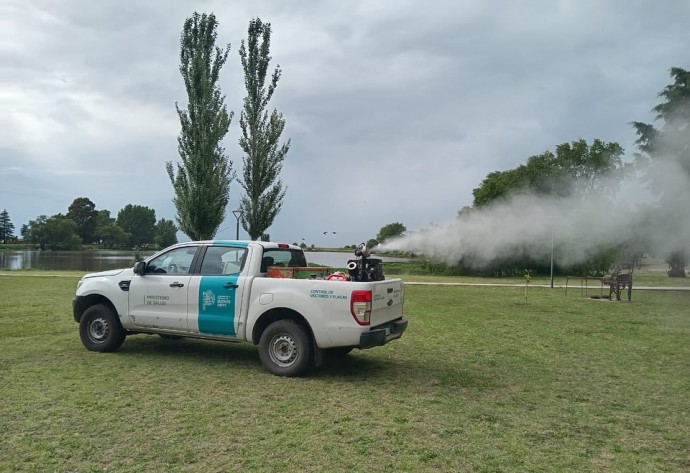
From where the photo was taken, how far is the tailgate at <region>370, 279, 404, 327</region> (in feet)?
22.1

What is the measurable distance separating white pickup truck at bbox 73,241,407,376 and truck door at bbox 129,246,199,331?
0.6 inches

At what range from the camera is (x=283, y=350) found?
23.3ft

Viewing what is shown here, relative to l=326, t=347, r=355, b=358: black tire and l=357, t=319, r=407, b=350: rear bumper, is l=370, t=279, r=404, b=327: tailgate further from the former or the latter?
l=326, t=347, r=355, b=358: black tire

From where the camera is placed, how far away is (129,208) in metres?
129

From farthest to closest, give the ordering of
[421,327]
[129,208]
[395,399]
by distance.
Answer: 1. [129,208]
2. [421,327]
3. [395,399]

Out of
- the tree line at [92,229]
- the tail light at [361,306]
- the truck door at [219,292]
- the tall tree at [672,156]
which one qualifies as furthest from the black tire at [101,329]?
the tree line at [92,229]

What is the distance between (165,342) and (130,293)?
5.93ft

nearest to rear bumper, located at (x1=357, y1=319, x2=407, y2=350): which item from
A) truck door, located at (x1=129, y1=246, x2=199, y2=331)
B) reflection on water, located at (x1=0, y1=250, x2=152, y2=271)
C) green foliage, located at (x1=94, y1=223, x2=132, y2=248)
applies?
truck door, located at (x1=129, y1=246, x2=199, y2=331)

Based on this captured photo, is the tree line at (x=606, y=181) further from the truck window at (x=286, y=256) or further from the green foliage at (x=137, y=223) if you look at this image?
the green foliage at (x=137, y=223)

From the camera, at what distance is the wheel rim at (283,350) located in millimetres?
6991

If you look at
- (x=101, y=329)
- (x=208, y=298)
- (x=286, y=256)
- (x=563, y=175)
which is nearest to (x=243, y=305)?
(x=208, y=298)

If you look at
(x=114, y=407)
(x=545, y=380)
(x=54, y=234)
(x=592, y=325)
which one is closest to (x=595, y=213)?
(x=592, y=325)

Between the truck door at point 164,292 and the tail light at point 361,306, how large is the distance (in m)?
2.75

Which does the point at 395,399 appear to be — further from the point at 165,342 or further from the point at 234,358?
the point at 165,342
